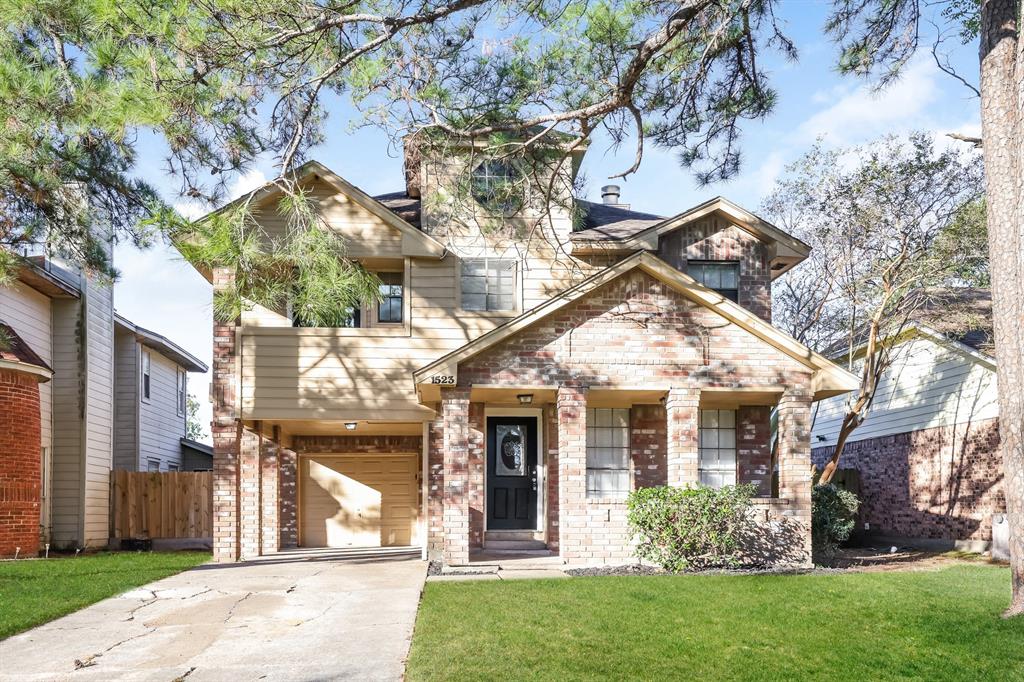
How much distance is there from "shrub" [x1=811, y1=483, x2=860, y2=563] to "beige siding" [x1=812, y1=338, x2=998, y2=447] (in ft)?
11.6

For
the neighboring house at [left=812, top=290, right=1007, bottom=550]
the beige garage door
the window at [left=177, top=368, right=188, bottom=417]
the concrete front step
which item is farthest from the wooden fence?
the neighboring house at [left=812, top=290, right=1007, bottom=550]

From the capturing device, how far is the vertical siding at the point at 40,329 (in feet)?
59.1

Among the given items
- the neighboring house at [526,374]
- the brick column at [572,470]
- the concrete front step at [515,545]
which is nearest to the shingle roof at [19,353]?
the neighboring house at [526,374]

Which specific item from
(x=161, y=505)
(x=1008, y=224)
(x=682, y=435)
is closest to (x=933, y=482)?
(x=682, y=435)

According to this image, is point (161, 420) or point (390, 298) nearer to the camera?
point (390, 298)

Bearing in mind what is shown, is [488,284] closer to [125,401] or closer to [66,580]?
[66,580]

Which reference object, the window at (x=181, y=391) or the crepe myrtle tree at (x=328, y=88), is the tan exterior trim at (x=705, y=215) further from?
the window at (x=181, y=391)

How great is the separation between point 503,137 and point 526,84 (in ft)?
2.47

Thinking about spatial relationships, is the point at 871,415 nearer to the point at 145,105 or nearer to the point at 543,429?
the point at 543,429

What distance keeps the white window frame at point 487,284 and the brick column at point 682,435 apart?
11.6 feet

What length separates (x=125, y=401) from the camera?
2347 centimetres

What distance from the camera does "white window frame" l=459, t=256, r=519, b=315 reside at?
53.4ft

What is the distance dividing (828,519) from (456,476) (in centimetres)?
614

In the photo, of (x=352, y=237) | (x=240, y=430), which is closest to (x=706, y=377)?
(x=352, y=237)
